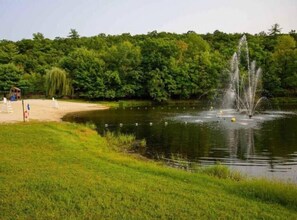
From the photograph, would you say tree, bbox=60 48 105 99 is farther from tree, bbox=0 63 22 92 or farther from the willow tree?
tree, bbox=0 63 22 92

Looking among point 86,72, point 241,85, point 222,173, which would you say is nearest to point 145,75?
point 86,72

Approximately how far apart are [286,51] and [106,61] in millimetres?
36129

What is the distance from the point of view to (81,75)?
200ft

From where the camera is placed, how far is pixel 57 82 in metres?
59.3

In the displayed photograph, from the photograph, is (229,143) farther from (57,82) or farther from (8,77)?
(8,77)

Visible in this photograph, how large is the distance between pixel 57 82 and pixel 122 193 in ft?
174

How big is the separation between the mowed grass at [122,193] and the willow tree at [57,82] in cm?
4777

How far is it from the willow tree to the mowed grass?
157 feet

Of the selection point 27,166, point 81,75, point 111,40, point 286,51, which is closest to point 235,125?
point 27,166

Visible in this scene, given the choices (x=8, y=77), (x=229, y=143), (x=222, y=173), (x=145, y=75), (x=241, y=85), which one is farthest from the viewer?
(x=145, y=75)

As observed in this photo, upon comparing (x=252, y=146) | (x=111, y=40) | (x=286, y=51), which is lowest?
(x=252, y=146)

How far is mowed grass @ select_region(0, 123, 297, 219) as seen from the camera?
25.9 feet

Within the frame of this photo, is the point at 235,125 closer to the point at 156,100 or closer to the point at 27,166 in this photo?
the point at 27,166

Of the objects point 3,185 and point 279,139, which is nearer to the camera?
point 3,185
